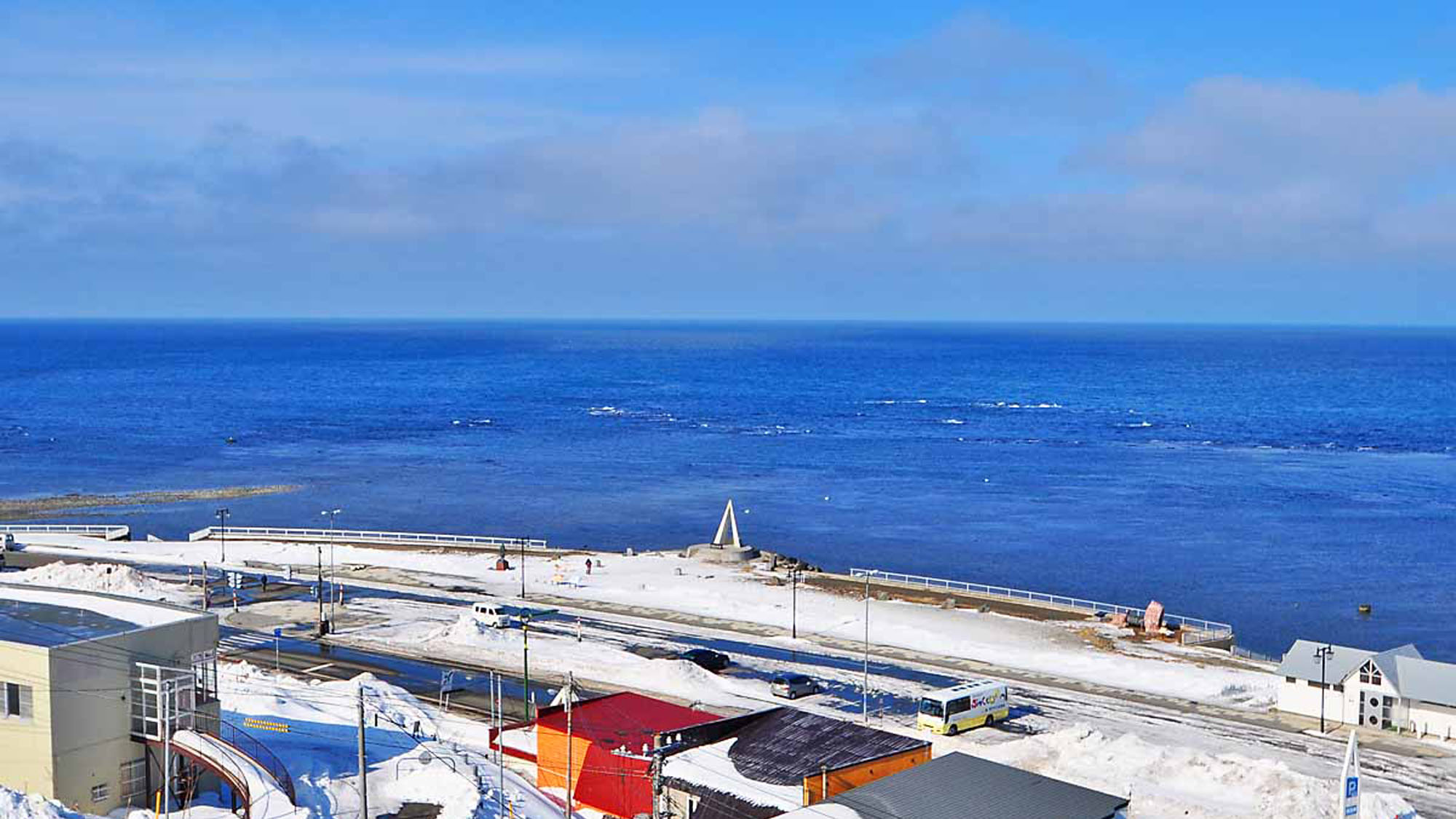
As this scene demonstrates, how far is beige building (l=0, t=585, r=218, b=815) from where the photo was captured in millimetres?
34250

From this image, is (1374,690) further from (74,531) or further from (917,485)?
(74,531)

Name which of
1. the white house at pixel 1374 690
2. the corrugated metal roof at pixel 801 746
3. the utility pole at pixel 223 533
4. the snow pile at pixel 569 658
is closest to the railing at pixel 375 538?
the utility pole at pixel 223 533

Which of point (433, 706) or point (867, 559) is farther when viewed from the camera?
point (867, 559)

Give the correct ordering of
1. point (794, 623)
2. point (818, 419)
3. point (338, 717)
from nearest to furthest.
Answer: point (338, 717)
point (794, 623)
point (818, 419)

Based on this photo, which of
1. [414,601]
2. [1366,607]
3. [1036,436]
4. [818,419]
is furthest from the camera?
[818,419]

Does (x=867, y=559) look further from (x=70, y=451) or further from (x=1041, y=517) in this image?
(x=70, y=451)

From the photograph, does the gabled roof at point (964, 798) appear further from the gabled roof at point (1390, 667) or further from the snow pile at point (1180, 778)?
the gabled roof at point (1390, 667)

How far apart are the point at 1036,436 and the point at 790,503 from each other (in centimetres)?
5833

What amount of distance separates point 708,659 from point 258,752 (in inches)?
829

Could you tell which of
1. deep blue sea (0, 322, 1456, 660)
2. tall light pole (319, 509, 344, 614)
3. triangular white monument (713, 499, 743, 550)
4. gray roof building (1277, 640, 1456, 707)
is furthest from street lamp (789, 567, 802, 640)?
tall light pole (319, 509, 344, 614)

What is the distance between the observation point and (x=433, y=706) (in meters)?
49.1

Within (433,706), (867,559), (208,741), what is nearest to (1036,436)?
(867,559)

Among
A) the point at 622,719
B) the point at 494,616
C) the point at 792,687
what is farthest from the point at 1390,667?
the point at 494,616

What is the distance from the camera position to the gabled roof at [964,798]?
3266cm
